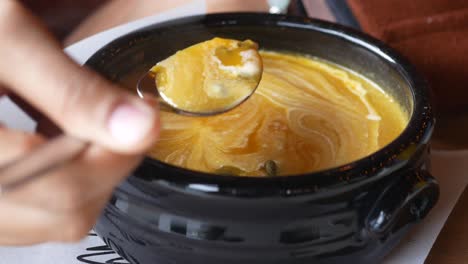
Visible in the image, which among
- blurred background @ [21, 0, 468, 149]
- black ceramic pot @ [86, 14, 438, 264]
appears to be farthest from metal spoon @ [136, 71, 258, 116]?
blurred background @ [21, 0, 468, 149]

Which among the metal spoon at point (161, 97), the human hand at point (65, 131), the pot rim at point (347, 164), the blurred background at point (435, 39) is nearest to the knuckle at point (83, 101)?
the human hand at point (65, 131)

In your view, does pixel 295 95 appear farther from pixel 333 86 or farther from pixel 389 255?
pixel 389 255

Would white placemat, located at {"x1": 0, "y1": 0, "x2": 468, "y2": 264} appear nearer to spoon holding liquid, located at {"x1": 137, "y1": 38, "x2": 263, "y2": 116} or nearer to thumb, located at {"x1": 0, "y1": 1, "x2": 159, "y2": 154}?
spoon holding liquid, located at {"x1": 137, "y1": 38, "x2": 263, "y2": 116}

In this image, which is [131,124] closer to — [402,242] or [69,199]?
[69,199]

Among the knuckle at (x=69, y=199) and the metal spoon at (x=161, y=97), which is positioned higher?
the knuckle at (x=69, y=199)

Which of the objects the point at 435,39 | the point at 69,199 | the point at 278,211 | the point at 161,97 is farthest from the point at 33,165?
the point at 435,39

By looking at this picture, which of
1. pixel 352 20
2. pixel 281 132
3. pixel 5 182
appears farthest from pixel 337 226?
pixel 352 20

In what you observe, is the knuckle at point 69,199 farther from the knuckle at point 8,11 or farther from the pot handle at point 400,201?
the pot handle at point 400,201
